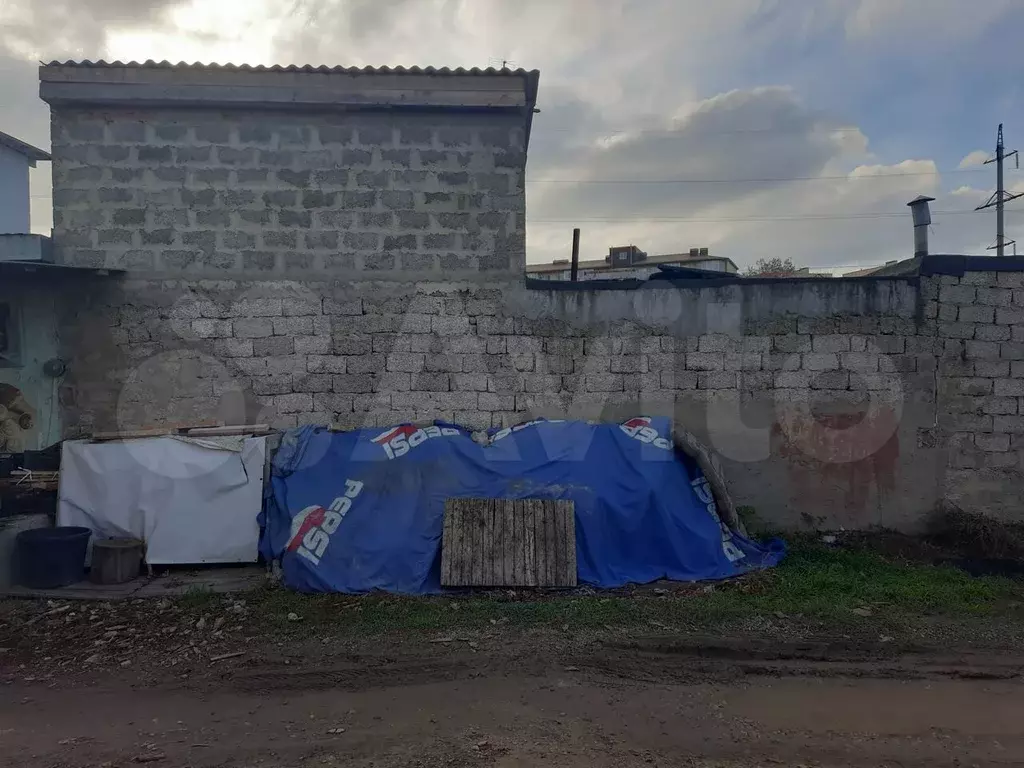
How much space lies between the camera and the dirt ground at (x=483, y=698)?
12.5 ft

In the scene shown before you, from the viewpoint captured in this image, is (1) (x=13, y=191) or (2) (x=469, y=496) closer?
(2) (x=469, y=496)

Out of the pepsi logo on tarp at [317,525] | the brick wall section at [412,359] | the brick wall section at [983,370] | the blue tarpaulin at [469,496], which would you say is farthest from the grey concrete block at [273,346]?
the brick wall section at [983,370]

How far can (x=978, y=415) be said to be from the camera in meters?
8.00

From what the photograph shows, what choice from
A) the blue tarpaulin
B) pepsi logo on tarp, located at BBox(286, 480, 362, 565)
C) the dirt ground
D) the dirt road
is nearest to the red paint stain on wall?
the blue tarpaulin

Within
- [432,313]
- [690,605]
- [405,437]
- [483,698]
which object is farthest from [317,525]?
[690,605]

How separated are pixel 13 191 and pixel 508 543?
21.3 metres

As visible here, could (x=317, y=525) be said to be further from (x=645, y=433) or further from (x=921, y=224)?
(x=921, y=224)

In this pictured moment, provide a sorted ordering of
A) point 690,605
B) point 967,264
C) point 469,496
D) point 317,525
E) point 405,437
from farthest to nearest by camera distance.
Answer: point 967,264 < point 405,437 < point 469,496 < point 317,525 < point 690,605

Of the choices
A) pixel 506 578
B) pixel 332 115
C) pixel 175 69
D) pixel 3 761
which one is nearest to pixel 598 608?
pixel 506 578

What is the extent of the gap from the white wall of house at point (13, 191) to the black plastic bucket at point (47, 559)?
1711 cm

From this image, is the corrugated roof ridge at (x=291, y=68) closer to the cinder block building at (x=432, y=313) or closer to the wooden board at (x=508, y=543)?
the cinder block building at (x=432, y=313)

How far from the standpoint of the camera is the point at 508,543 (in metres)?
6.51

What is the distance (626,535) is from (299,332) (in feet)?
13.3

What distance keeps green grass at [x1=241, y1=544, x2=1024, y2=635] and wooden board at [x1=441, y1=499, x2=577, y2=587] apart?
0.59 feet
